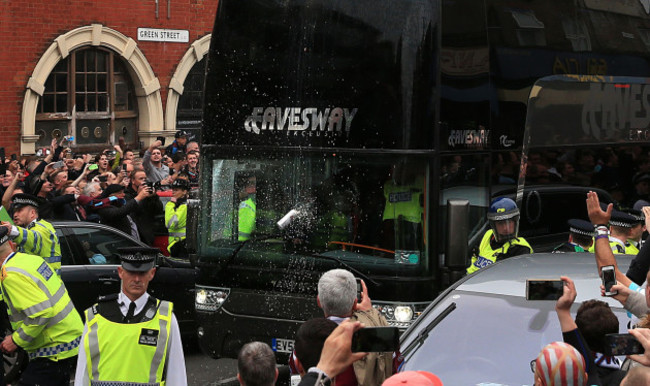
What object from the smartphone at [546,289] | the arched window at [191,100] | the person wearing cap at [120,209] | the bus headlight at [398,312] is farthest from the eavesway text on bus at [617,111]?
the arched window at [191,100]

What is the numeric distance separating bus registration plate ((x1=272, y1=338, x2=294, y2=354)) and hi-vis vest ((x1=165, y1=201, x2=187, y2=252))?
4.18m

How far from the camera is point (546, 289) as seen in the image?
15.9 ft

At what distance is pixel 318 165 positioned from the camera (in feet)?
29.0

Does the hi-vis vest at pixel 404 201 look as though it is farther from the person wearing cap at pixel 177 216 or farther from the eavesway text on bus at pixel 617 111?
the person wearing cap at pixel 177 216

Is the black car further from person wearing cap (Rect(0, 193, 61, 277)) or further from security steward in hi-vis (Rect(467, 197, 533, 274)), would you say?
Answer: security steward in hi-vis (Rect(467, 197, 533, 274))

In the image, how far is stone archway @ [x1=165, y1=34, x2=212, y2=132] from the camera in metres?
25.5

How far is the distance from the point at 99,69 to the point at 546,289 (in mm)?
20064

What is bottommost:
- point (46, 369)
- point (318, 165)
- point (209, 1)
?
point (46, 369)

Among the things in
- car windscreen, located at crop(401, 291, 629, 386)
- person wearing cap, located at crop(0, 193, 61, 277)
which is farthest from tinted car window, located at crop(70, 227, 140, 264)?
car windscreen, located at crop(401, 291, 629, 386)

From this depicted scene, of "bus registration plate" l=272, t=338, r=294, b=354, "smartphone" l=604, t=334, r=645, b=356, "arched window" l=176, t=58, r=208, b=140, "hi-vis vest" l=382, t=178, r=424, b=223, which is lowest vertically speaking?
"bus registration plate" l=272, t=338, r=294, b=354

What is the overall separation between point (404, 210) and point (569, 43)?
3.11m

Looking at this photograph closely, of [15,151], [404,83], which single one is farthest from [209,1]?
[404,83]

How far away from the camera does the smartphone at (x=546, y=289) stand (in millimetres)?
4848

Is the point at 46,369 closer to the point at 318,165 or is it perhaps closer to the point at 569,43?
the point at 318,165
